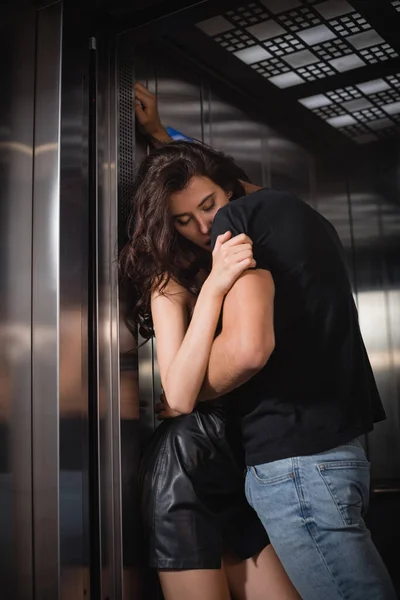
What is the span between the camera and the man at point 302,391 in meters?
1.39

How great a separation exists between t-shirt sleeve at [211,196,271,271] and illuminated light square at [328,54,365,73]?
144 cm

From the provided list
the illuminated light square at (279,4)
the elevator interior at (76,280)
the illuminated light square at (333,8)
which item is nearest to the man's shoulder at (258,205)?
the elevator interior at (76,280)


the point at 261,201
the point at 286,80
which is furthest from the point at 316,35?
the point at 261,201

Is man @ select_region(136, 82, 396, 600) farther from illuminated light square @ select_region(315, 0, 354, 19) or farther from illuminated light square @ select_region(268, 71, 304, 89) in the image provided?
illuminated light square @ select_region(268, 71, 304, 89)

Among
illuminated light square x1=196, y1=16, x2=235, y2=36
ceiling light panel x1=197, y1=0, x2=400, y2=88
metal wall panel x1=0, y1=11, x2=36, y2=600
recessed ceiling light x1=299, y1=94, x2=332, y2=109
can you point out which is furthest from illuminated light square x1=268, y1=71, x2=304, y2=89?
metal wall panel x1=0, y1=11, x2=36, y2=600

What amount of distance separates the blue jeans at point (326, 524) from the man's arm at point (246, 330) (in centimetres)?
25

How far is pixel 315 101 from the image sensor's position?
114 inches

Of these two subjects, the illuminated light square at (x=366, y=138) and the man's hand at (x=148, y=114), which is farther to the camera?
the illuminated light square at (x=366, y=138)

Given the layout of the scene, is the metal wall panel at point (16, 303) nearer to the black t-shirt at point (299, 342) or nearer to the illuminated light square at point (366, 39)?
the black t-shirt at point (299, 342)

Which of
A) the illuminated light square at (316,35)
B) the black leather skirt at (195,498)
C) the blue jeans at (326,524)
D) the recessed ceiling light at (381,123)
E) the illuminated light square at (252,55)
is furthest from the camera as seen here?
the recessed ceiling light at (381,123)

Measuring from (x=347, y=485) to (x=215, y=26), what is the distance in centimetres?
189

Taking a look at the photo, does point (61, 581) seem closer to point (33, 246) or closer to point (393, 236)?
point (33, 246)

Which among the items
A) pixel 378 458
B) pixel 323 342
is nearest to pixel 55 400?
pixel 323 342

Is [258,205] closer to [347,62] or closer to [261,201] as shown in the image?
Answer: [261,201]
